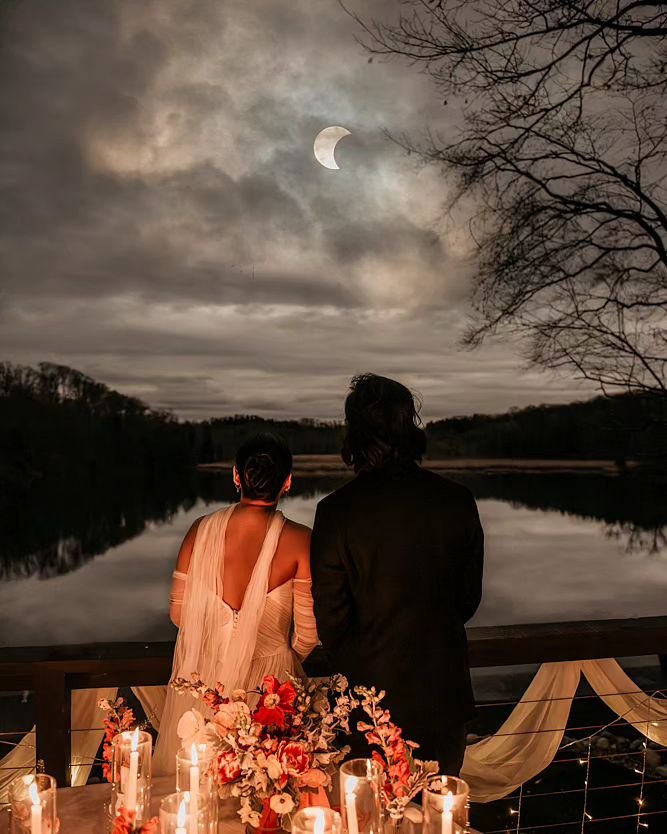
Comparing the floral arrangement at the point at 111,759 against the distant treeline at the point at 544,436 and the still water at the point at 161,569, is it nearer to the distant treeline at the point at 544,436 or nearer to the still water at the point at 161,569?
the distant treeline at the point at 544,436

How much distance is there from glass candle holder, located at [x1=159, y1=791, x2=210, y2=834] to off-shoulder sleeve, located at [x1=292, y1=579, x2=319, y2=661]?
2.66 feet

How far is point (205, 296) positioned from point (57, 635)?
6.31 m

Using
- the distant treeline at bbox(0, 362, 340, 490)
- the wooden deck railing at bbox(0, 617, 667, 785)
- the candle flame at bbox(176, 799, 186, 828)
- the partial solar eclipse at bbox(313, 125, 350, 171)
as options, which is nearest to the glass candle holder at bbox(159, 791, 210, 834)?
the candle flame at bbox(176, 799, 186, 828)

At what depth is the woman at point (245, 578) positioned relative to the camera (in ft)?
5.69

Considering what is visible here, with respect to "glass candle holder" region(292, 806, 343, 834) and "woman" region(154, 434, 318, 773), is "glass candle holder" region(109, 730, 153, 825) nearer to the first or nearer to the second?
"glass candle holder" region(292, 806, 343, 834)

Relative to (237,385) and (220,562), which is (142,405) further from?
(220,562)

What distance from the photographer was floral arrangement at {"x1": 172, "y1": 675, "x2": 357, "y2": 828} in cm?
95

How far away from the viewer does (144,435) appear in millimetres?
8594

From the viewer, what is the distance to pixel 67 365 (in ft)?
28.0

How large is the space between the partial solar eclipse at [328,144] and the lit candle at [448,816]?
18.9 ft

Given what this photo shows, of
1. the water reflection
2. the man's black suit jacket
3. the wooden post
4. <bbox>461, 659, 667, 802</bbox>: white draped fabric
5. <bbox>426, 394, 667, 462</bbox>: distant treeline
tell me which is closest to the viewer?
the man's black suit jacket

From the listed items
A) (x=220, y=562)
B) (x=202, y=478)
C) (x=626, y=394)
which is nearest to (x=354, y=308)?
(x=202, y=478)

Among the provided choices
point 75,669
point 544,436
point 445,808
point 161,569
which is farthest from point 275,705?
point 161,569

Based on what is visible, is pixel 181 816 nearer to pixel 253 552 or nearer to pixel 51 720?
pixel 253 552
